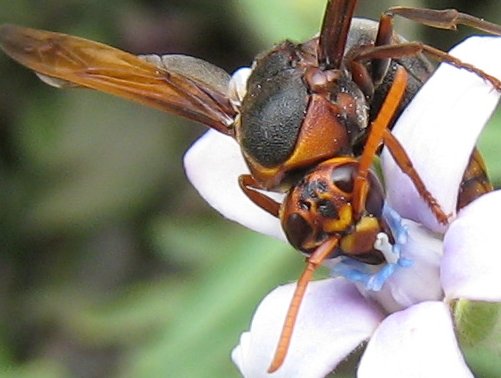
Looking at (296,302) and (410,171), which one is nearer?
(296,302)

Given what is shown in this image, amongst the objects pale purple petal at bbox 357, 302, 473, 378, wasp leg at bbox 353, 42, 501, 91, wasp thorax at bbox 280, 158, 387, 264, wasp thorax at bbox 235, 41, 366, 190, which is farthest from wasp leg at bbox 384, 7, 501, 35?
pale purple petal at bbox 357, 302, 473, 378

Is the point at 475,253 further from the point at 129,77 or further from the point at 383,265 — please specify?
the point at 129,77

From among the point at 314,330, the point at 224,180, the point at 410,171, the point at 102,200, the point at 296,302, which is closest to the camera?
the point at 296,302

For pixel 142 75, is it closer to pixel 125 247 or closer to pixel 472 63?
pixel 472 63

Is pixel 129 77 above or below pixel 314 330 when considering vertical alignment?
above

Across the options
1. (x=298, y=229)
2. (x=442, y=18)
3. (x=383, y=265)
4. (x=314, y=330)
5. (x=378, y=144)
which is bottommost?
(x=314, y=330)

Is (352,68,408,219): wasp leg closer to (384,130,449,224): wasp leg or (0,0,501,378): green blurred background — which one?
(384,130,449,224): wasp leg

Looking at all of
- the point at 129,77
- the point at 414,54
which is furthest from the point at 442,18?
the point at 129,77

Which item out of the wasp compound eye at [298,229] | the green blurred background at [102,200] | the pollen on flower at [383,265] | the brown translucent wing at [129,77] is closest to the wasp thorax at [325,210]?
the wasp compound eye at [298,229]
